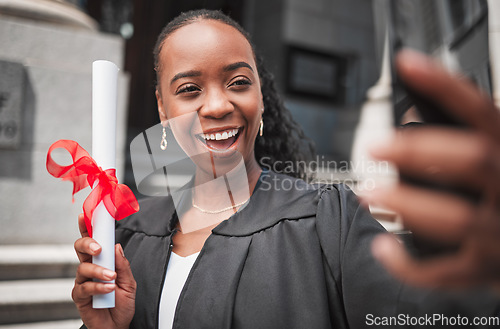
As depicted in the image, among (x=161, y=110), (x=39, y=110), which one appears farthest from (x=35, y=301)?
(x=161, y=110)

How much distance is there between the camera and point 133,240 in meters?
1.64

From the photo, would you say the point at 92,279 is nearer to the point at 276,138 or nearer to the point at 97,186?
the point at 97,186

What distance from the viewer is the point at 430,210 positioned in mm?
476

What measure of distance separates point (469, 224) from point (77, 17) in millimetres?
3790

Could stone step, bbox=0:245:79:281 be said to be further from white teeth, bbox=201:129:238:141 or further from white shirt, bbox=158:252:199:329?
white teeth, bbox=201:129:238:141

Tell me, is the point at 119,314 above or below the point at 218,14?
below

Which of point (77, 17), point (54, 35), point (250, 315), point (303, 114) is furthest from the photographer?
point (303, 114)

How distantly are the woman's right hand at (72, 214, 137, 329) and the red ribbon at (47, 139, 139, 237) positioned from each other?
0.24ft

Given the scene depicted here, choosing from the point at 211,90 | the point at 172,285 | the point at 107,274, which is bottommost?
the point at 172,285

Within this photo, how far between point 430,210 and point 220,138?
1.06 meters

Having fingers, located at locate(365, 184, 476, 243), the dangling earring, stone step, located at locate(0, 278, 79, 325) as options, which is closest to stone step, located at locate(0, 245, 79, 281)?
stone step, located at locate(0, 278, 79, 325)

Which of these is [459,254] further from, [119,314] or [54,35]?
[54,35]

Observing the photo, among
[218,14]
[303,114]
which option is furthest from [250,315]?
[303,114]

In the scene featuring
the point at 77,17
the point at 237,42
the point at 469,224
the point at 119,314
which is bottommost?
the point at 119,314
